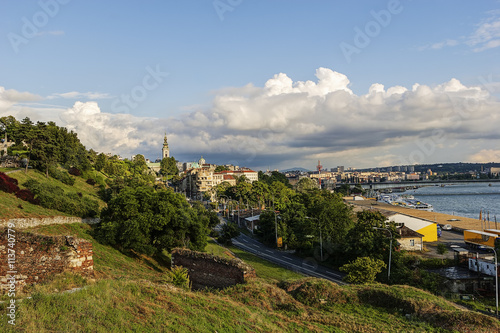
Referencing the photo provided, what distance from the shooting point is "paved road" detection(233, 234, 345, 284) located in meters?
32.5

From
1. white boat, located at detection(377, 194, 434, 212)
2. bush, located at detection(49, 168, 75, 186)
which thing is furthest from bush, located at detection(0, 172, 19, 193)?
white boat, located at detection(377, 194, 434, 212)

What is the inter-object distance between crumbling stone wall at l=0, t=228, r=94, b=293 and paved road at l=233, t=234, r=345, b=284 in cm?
2344

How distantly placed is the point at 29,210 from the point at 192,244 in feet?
47.4

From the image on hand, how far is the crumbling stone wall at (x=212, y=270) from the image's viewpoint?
14844 mm

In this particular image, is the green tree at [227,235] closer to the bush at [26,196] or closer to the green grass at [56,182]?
the green grass at [56,182]

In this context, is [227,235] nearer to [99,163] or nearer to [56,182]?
[56,182]

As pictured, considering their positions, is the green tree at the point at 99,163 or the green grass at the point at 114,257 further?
the green tree at the point at 99,163

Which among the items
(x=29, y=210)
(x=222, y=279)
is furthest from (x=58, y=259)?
(x=29, y=210)

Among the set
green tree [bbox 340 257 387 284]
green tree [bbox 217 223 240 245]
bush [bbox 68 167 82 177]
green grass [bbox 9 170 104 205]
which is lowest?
green tree [bbox 217 223 240 245]

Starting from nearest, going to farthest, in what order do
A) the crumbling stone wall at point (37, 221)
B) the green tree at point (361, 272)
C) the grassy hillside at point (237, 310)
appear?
the grassy hillside at point (237, 310), the crumbling stone wall at point (37, 221), the green tree at point (361, 272)

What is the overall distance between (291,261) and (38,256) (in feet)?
101

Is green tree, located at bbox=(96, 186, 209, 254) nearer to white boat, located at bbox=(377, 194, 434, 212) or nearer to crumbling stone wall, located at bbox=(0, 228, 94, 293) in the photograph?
crumbling stone wall, located at bbox=(0, 228, 94, 293)

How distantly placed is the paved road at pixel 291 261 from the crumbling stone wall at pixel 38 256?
23.4 m

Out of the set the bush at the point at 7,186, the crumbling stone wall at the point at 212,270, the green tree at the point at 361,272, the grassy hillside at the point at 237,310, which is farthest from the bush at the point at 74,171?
the grassy hillside at the point at 237,310
